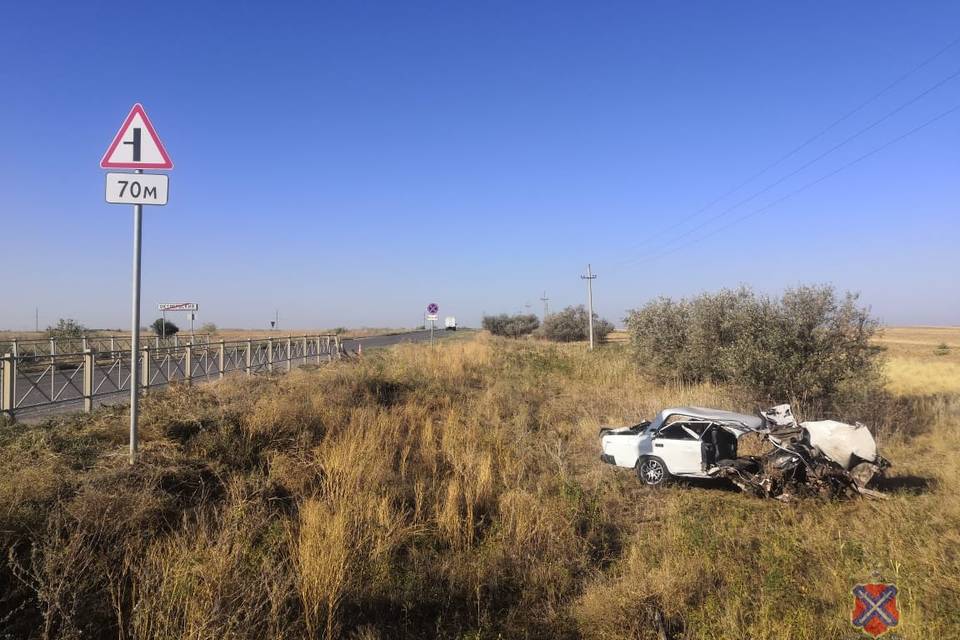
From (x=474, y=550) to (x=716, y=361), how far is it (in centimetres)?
1386

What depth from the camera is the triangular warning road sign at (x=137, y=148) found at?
5422 millimetres

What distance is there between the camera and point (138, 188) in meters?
5.42

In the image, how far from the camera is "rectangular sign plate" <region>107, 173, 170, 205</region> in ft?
17.7

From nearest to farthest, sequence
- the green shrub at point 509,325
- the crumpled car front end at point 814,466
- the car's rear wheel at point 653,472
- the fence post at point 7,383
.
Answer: the crumpled car front end at point 814,466 → the car's rear wheel at point 653,472 → the fence post at point 7,383 → the green shrub at point 509,325

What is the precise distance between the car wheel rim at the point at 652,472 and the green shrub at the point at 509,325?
218ft

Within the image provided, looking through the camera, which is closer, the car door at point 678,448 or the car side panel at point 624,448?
the car door at point 678,448

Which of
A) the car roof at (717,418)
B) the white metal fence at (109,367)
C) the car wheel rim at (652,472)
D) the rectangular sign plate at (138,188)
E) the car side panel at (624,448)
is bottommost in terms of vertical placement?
the car wheel rim at (652,472)

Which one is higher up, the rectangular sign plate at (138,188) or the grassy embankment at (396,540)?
the rectangular sign plate at (138,188)

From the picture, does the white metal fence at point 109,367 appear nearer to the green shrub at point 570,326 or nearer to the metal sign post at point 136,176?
the metal sign post at point 136,176

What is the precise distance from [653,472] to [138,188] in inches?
A: 307

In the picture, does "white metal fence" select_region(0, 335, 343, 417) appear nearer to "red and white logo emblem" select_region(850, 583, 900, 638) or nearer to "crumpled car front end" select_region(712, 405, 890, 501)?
"red and white logo emblem" select_region(850, 583, 900, 638)

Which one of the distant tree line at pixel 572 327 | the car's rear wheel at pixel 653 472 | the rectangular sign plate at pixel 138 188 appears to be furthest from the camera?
the distant tree line at pixel 572 327

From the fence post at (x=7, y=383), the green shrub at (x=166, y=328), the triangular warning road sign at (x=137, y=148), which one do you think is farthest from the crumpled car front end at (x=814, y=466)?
the green shrub at (x=166, y=328)

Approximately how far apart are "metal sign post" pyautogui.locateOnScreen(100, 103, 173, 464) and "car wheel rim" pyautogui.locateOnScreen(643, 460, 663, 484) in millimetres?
6878
